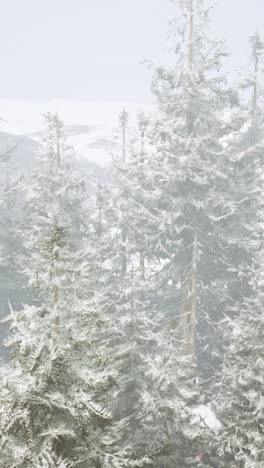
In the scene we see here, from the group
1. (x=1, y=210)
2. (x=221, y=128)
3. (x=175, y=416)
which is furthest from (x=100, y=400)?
(x=1, y=210)

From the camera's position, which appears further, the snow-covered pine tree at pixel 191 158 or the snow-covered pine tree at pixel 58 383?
the snow-covered pine tree at pixel 191 158

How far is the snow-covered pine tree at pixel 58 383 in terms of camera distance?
18.1ft

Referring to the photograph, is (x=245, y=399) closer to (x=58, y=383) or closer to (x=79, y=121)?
(x=58, y=383)

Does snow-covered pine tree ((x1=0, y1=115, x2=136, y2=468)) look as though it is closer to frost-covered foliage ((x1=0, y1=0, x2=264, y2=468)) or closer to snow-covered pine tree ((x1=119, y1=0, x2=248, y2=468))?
frost-covered foliage ((x1=0, y1=0, x2=264, y2=468))

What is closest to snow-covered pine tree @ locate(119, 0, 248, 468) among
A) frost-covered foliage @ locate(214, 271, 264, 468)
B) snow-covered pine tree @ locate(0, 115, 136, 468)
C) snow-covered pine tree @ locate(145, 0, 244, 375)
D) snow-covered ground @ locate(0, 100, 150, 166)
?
snow-covered pine tree @ locate(145, 0, 244, 375)

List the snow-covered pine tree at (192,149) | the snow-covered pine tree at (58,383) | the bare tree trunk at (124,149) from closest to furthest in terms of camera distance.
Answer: the snow-covered pine tree at (58,383), the snow-covered pine tree at (192,149), the bare tree trunk at (124,149)

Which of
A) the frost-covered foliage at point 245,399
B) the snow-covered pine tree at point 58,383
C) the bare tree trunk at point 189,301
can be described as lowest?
the bare tree trunk at point 189,301

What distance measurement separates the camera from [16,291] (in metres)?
28.5

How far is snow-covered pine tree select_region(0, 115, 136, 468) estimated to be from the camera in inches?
217

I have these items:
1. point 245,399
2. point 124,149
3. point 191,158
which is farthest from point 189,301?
point 124,149

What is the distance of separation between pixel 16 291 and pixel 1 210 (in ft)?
22.2

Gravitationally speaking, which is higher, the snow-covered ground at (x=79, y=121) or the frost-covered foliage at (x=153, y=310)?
the frost-covered foliage at (x=153, y=310)

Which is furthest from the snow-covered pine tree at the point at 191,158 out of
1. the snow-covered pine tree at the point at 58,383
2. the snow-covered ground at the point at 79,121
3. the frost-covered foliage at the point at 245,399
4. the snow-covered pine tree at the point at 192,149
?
the snow-covered ground at the point at 79,121

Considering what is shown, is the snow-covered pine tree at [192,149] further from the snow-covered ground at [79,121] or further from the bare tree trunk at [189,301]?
the snow-covered ground at [79,121]
